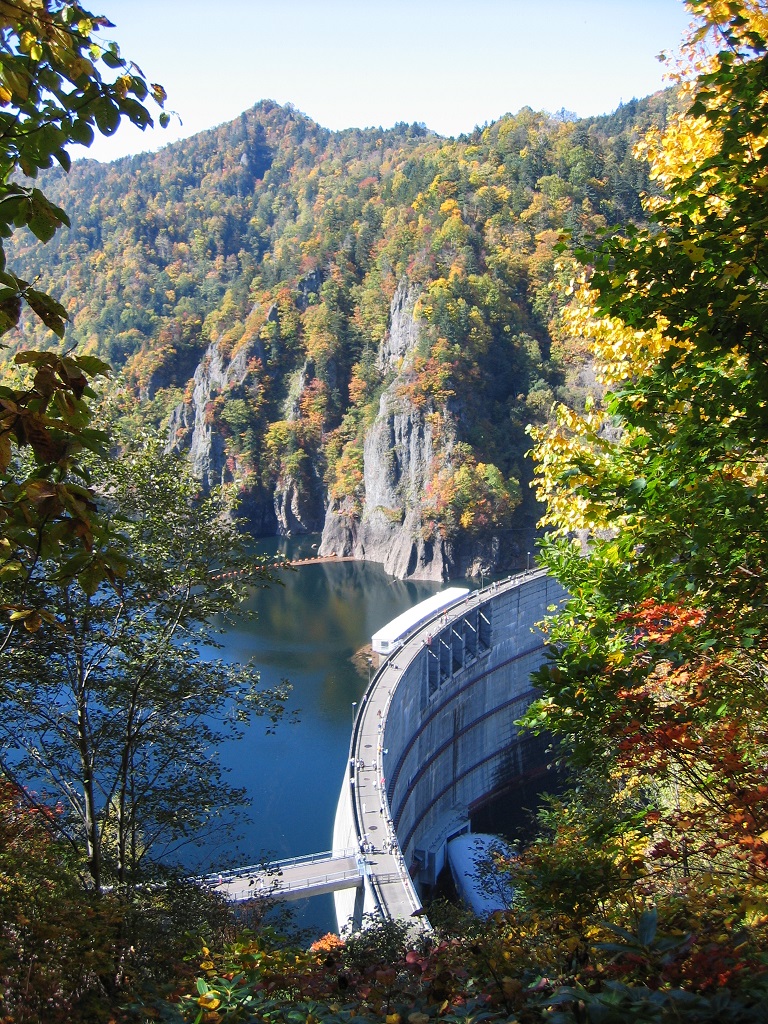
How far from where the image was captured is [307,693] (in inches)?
Answer: 1312

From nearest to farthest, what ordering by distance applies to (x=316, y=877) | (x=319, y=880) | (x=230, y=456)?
1. (x=319, y=880)
2. (x=316, y=877)
3. (x=230, y=456)

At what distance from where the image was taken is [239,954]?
12.2 feet

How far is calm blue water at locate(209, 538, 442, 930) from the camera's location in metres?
23.0

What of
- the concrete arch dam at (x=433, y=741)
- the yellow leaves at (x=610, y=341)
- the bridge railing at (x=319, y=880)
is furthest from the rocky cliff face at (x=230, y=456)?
the yellow leaves at (x=610, y=341)

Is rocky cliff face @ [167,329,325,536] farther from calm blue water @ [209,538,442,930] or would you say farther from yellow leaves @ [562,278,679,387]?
yellow leaves @ [562,278,679,387]

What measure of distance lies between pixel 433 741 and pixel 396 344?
45.4 m

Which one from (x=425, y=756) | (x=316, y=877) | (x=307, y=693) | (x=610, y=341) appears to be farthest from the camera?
(x=307, y=693)

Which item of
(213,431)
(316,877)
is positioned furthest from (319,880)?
(213,431)

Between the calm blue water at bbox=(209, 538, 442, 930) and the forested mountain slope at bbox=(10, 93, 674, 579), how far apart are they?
21.7 feet

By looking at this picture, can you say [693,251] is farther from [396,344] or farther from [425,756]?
[396,344]

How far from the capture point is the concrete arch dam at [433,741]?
18.5m

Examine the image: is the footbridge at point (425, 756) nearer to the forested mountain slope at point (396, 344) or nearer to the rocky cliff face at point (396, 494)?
the rocky cliff face at point (396, 494)

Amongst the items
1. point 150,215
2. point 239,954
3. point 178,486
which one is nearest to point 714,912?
point 239,954

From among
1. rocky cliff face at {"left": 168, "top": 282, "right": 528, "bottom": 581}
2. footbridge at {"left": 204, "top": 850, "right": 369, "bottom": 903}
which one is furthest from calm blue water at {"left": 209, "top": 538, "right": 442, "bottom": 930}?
rocky cliff face at {"left": 168, "top": 282, "right": 528, "bottom": 581}
